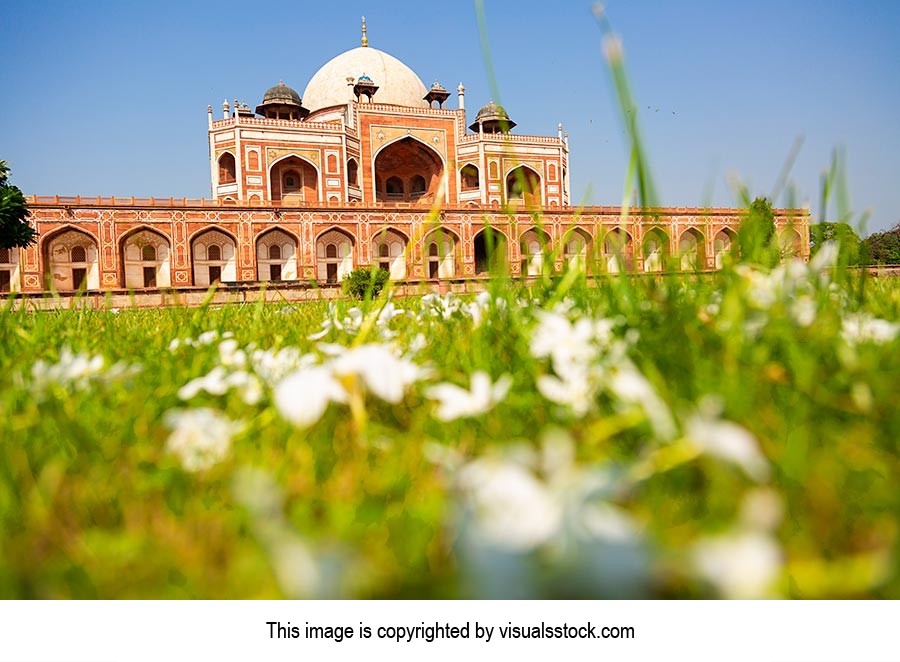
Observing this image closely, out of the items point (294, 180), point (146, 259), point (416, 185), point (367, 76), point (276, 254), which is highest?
point (367, 76)

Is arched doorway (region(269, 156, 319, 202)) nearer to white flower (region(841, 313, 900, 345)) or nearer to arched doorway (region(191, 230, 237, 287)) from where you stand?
arched doorway (region(191, 230, 237, 287))

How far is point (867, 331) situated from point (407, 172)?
22.5m

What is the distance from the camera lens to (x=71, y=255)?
14.6 m

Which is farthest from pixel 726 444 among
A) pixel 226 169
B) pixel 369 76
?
pixel 369 76

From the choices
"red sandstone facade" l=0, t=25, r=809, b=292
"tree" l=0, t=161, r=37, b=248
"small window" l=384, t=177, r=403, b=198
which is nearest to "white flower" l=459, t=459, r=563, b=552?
"red sandstone facade" l=0, t=25, r=809, b=292

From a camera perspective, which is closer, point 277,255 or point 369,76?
point 277,255

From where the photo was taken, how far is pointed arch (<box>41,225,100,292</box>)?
46.8ft

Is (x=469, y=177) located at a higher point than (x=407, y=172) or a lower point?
lower

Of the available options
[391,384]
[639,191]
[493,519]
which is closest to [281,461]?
[391,384]

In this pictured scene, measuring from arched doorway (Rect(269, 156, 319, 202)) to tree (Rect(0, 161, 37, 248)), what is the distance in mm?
8444

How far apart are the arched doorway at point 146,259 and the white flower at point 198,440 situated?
1593 cm

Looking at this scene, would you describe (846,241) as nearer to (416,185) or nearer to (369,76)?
(416,185)

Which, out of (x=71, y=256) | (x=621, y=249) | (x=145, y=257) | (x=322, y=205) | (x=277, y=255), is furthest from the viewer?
(x=277, y=255)

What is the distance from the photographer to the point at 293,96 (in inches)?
834
